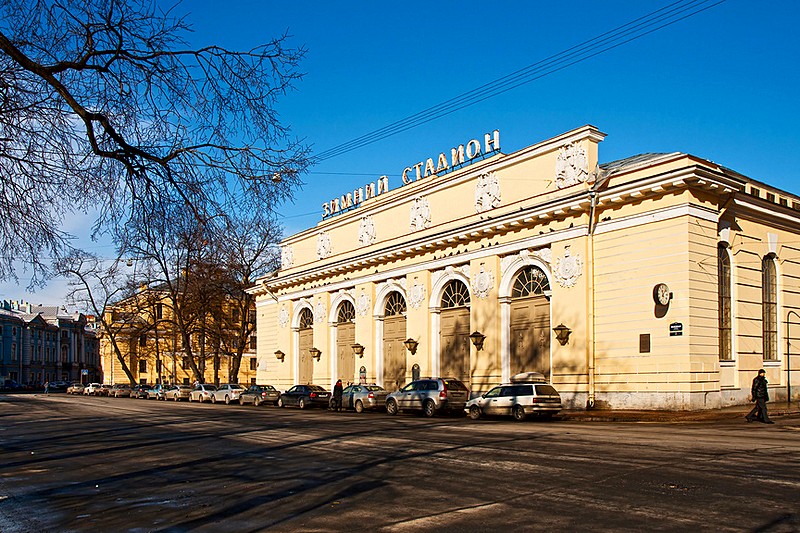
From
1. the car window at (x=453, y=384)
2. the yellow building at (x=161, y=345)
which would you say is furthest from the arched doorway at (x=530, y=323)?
the yellow building at (x=161, y=345)

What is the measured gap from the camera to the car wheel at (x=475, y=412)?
30.4 meters

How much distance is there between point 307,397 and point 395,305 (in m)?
7.20

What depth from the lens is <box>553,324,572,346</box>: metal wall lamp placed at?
107 feet

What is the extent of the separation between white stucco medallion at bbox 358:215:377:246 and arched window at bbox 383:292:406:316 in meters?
4.26

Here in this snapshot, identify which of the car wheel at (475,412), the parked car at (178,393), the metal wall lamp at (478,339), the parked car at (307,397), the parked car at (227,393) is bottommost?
the parked car at (178,393)

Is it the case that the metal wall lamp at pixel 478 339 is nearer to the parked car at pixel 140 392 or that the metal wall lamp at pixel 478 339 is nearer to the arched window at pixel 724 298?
the arched window at pixel 724 298

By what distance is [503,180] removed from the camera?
1480 inches

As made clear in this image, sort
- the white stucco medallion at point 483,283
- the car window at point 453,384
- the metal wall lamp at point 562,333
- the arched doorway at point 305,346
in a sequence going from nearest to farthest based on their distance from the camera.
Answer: the metal wall lamp at point 562,333
the car window at point 453,384
the white stucco medallion at point 483,283
the arched doorway at point 305,346

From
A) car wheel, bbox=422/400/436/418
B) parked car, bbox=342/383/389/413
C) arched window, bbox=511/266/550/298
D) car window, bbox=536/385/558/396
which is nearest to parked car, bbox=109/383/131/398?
parked car, bbox=342/383/389/413

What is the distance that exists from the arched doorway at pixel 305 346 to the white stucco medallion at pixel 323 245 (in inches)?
165

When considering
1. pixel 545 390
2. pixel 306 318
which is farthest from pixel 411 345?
pixel 306 318

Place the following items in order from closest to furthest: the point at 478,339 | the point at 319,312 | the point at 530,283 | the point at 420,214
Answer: the point at 530,283, the point at 478,339, the point at 420,214, the point at 319,312

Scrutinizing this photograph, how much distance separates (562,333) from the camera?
107 ft

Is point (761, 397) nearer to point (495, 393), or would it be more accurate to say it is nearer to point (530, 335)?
point (495, 393)
